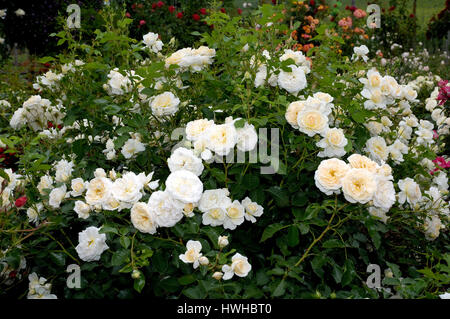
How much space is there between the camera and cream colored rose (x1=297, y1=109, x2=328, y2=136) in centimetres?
149

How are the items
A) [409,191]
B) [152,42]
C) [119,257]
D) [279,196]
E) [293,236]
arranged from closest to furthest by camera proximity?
[119,257], [293,236], [279,196], [409,191], [152,42]

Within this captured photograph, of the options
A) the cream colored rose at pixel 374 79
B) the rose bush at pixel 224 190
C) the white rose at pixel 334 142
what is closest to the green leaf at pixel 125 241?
the rose bush at pixel 224 190

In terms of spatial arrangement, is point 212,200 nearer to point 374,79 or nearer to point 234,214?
point 234,214

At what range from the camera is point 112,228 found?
137cm

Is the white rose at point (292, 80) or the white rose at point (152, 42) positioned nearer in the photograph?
the white rose at point (292, 80)

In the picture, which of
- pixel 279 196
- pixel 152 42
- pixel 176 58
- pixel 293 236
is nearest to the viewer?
pixel 293 236

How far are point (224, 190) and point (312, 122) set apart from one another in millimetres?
373

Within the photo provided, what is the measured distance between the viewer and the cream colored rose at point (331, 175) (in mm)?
1350

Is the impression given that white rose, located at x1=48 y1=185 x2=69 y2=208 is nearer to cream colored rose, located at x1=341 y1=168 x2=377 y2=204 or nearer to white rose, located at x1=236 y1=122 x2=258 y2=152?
white rose, located at x1=236 y1=122 x2=258 y2=152

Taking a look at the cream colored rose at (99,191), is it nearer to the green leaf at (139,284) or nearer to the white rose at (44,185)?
the green leaf at (139,284)

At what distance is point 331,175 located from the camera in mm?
1371

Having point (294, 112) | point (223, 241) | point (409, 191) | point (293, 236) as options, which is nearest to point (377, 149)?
point (409, 191)

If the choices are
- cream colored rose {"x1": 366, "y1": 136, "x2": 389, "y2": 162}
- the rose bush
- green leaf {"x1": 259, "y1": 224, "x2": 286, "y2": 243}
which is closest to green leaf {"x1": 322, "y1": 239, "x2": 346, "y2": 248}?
the rose bush
